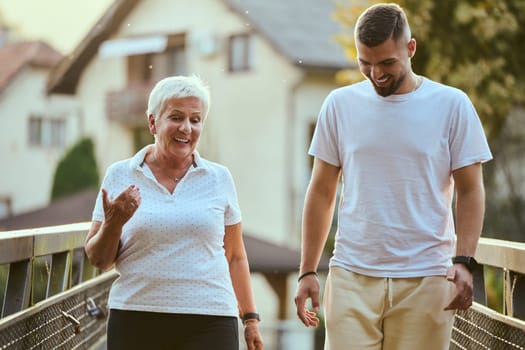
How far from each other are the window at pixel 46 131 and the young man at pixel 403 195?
43.6 metres

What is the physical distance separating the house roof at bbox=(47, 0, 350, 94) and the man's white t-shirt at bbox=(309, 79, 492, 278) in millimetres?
22630

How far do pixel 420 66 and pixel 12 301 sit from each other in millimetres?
12912

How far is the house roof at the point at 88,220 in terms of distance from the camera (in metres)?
20.8

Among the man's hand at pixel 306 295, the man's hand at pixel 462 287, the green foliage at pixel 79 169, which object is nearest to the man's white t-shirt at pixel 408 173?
the man's hand at pixel 462 287

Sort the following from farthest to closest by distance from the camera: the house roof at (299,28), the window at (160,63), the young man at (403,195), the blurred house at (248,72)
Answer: the window at (160,63) < the blurred house at (248,72) < the house roof at (299,28) < the young man at (403,195)

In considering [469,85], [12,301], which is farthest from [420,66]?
[12,301]

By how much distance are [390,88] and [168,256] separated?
908 mm

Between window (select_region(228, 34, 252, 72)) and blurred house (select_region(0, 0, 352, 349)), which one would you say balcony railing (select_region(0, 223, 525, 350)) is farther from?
window (select_region(228, 34, 252, 72))

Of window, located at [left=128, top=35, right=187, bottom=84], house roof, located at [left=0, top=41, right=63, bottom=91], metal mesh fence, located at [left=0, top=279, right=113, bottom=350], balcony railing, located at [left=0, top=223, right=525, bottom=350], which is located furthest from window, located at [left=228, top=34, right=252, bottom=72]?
balcony railing, located at [left=0, top=223, right=525, bottom=350]

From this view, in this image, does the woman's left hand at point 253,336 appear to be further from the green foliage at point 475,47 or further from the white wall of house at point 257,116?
the white wall of house at point 257,116

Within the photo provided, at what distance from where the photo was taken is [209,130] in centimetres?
3198

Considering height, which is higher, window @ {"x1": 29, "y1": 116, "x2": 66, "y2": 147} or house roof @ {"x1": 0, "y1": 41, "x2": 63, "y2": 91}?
house roof @ {"x1": 0, "y1": 41, "x2": 63, "y2": 91}

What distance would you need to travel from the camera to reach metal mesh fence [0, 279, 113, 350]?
4.92 metres

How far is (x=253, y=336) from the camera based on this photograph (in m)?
4.73
